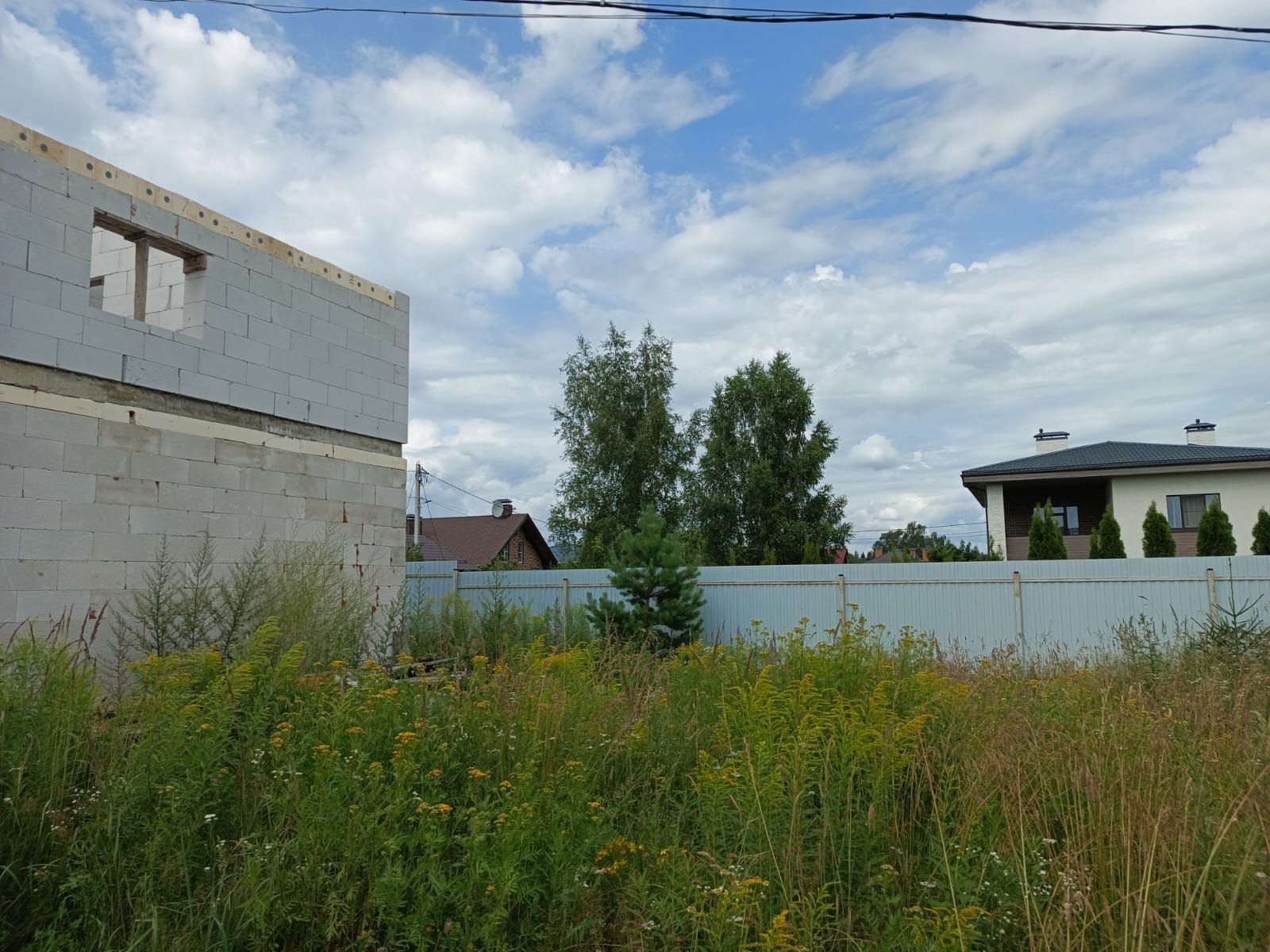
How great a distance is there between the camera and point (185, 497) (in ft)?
28.0

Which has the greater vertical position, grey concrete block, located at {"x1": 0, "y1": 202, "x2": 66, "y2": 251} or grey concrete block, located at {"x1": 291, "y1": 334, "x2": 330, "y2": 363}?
grey concrete block, located at {"x1": 0, "y1": 202, "x2": 66, "y2": 251}

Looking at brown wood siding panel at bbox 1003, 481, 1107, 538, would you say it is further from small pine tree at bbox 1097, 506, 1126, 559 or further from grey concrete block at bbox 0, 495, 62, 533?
grey concrete block at bbox 0, 495, 62, 533

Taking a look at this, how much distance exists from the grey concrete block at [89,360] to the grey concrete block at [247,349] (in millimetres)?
1329

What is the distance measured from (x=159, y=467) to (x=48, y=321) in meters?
1.64

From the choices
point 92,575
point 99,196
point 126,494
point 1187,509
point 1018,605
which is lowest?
point 1018,605

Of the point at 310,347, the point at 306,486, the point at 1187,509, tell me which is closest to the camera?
the point at 306,486

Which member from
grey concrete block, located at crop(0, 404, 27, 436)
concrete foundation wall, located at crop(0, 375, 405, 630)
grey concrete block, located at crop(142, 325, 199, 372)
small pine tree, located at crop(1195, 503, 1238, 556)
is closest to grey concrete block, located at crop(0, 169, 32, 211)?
grey concrete block, located at crop(142, 325, 199, 372)

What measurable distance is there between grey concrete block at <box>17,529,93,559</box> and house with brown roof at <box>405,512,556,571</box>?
26.0 meters

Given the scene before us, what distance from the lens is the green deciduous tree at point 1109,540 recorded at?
66.3 ft

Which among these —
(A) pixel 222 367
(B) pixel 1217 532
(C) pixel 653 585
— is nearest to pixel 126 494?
(A) pixel 222 367

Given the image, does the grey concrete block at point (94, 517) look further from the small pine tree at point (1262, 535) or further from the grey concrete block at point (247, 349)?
the small pine tree at point (1262, 535)

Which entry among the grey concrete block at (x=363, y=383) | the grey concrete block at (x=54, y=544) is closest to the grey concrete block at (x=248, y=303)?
the grey concrete block at (x=363, y=383)

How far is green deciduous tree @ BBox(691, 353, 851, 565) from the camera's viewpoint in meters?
28.2

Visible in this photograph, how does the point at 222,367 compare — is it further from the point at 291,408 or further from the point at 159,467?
the point at 159,467
